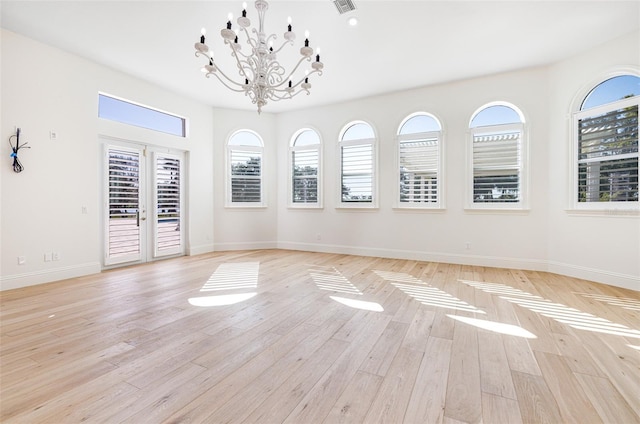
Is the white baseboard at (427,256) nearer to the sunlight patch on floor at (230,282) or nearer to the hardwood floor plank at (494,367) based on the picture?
the sunlight patch on floor at (230,282)

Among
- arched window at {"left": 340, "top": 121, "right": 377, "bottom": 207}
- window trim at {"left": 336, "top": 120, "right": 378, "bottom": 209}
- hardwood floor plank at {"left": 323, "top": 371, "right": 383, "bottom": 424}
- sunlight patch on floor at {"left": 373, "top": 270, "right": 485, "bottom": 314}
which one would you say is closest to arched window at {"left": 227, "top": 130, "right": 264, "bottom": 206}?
window trim at {"left": 336, "top": 120, "right": 378, "bottom": 209}

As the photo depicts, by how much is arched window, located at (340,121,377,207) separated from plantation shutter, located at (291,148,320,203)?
27.3 inches

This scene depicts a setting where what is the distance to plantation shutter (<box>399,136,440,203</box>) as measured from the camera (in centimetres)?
575

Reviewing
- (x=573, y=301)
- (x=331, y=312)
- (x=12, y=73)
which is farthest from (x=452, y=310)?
(x=12, y=73)

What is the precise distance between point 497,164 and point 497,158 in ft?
0.35

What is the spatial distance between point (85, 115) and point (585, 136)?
7.82 meters

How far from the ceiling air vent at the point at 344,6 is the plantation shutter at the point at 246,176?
14.2ft

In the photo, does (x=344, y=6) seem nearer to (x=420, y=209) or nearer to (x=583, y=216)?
(x=420, y=209)

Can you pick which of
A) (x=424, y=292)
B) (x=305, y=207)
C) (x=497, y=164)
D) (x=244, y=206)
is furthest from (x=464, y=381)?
(x=244, y=206)

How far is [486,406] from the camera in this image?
1.62 metres

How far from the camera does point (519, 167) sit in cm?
511

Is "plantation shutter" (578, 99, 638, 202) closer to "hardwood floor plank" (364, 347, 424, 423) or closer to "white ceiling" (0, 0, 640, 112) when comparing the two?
"white ceiling" (0, 0, 640, 112)

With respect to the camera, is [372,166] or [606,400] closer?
[606,400]

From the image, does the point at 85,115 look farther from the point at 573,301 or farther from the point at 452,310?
the point at 573,301
